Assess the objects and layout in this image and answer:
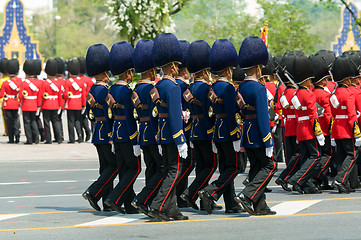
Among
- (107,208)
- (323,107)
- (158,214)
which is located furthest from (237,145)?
(323,107)

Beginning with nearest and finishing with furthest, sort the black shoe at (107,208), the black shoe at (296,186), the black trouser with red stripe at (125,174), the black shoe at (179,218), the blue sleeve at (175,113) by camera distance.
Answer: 1. the blue sleeve at (175,113)
2. the black shoe at (179,218)
3. the black trouser with red stripe at (125,174)
4. the black shoe at (107,208)
5. the black shoe at (296,186)

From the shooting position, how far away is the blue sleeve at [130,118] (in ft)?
35.0

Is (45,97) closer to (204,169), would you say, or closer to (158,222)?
(204,169)

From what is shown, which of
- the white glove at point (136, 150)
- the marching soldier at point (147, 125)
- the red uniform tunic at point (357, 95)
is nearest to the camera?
the marching soldier at point (147, 125)

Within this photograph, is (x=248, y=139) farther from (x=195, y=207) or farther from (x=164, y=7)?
(x=164, y=7)

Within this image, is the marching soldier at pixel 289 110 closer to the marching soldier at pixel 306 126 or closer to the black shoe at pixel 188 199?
the marching soldier at pixel 306 126

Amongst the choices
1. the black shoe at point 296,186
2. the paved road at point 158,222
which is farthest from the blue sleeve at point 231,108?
the black shoe at point 296,186

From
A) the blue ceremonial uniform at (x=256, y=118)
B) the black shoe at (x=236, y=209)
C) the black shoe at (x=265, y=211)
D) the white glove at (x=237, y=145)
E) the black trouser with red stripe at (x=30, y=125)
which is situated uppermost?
the blue ceremonial uniform at (x=256, y=118)

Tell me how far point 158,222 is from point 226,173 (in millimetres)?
1063

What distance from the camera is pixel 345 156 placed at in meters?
13.2

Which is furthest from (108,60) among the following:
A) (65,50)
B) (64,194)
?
(65,50)

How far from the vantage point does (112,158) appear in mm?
11250

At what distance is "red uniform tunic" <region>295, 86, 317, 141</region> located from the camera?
12719mm

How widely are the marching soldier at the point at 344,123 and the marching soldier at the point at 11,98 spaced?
452 inches
